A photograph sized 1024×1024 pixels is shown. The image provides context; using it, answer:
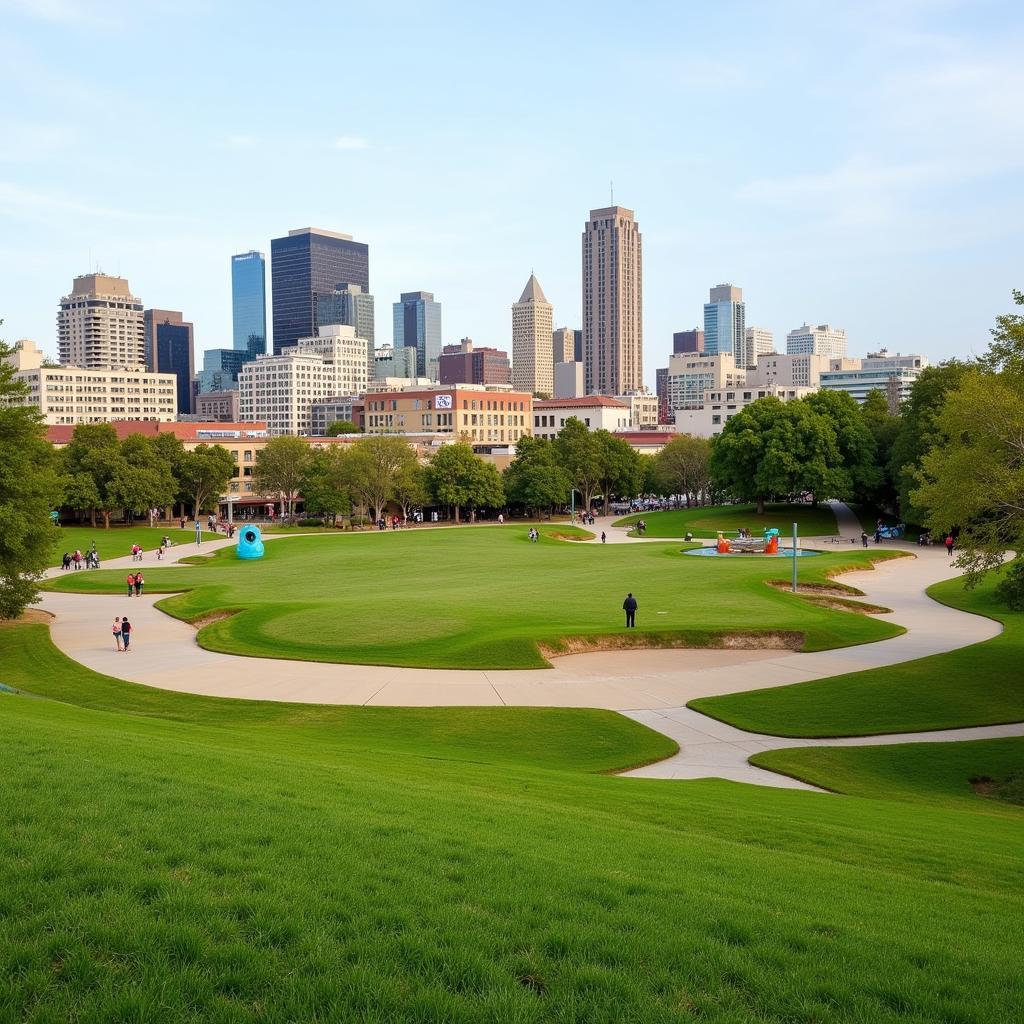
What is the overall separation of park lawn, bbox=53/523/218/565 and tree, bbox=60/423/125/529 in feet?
9.29

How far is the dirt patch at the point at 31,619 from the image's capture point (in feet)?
143

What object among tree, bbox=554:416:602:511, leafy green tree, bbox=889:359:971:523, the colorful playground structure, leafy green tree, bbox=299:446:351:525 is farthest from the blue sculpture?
tree, bbox=554:416:602:511

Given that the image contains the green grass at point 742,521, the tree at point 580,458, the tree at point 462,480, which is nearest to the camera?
Result: the green grass at point 742,521

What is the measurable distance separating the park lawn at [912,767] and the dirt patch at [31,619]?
3436 cm

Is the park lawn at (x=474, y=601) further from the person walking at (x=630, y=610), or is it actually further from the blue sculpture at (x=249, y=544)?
the blue sculpture at (x=249, y=544)

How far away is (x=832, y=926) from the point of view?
9000 mm

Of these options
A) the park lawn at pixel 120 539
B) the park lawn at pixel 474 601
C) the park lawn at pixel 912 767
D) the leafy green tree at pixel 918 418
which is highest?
the leafy green tree at pixel 918 418

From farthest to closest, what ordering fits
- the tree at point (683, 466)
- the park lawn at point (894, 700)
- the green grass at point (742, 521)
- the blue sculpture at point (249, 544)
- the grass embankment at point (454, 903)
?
the tree at point (683, 466) < the green grass at point (742, 521) < the blue sculpture at point (249, 544) < the park lawn at point (894, 700) < the grass embankment at point (454, 903)

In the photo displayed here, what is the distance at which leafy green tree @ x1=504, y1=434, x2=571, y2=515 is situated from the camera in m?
122

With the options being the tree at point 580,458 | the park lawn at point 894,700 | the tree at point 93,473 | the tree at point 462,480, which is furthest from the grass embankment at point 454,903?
the tree at point 580,458

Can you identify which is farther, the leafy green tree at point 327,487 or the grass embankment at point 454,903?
the leafy green tree at point 327,487

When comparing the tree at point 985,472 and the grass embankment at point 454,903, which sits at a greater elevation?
the tree at point 985,472

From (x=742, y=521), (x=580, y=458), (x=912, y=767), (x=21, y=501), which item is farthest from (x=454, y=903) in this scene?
(x=580, y=458)

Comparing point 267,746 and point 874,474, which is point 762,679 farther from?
point 874,474
